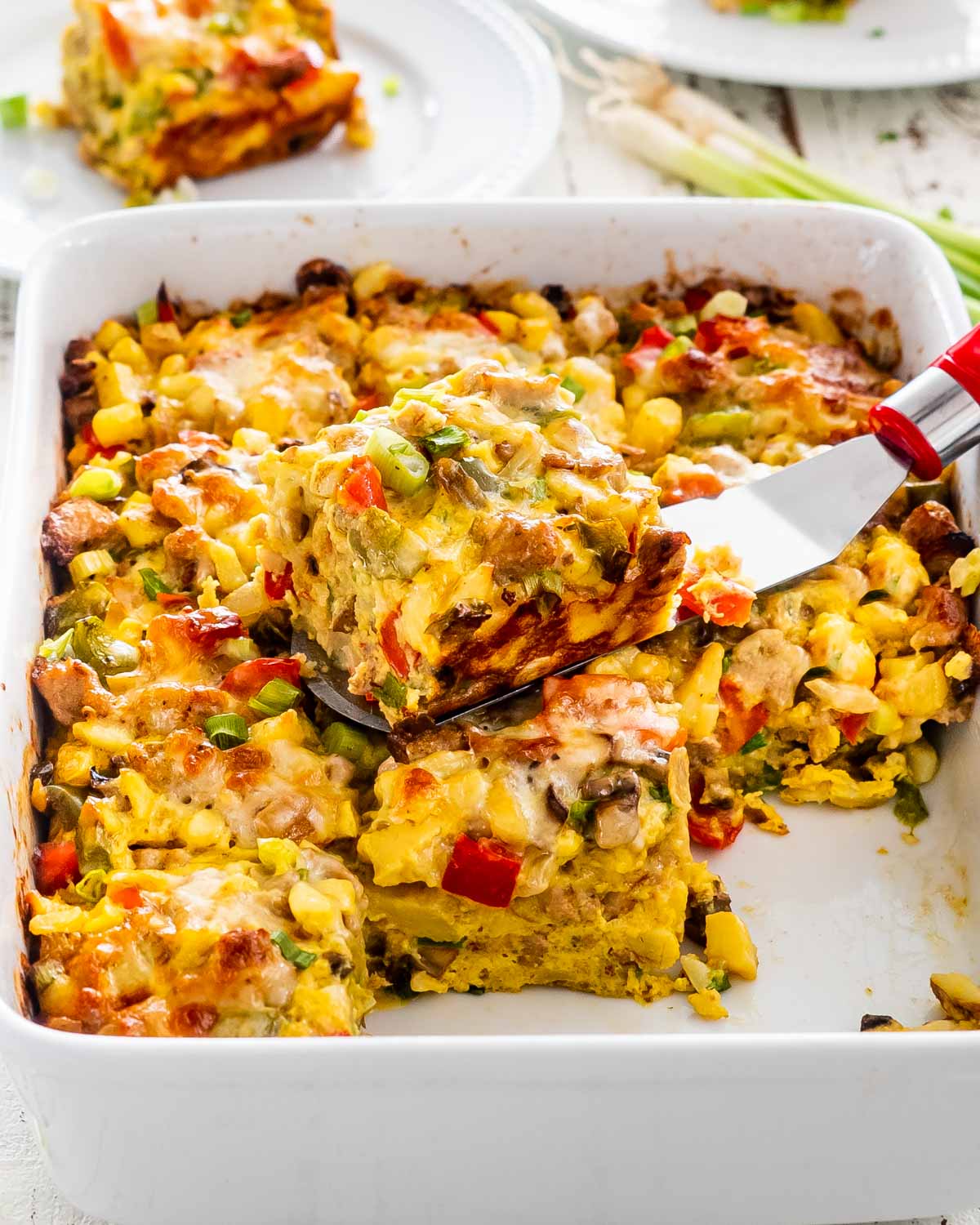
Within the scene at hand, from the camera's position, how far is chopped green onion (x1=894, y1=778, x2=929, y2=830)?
3.18 meters

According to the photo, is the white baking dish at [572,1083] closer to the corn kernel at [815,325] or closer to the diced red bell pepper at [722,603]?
the diced red bell pepper at [722,603]

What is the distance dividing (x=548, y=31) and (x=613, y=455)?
3437 millimetres

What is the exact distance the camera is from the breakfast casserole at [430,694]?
2615 millimetres

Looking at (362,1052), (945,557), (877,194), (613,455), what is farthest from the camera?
(877,194)

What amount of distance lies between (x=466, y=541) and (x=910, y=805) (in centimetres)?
122

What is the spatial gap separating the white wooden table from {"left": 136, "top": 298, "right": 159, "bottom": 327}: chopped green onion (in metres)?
1.76

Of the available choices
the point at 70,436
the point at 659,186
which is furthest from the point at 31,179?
the point at 659,186

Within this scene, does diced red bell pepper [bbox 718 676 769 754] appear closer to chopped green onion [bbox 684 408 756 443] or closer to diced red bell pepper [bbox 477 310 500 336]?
chopped green onion [bbox 684 408 756 443]

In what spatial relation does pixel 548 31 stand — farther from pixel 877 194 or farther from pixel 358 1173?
pixel 358 1173

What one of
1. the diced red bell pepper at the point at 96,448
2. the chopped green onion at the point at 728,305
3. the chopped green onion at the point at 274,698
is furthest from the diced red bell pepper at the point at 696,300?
the chopped green onion at the point at 274,698

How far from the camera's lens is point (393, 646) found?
8.79 feet

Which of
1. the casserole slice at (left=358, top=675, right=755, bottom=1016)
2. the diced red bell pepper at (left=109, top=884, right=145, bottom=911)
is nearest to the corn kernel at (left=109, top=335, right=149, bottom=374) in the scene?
the casserole slice at (left=358, top=675, right=755, bottom=1016)

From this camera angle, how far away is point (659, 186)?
5047mm

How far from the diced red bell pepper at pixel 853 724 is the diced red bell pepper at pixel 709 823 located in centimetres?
29
